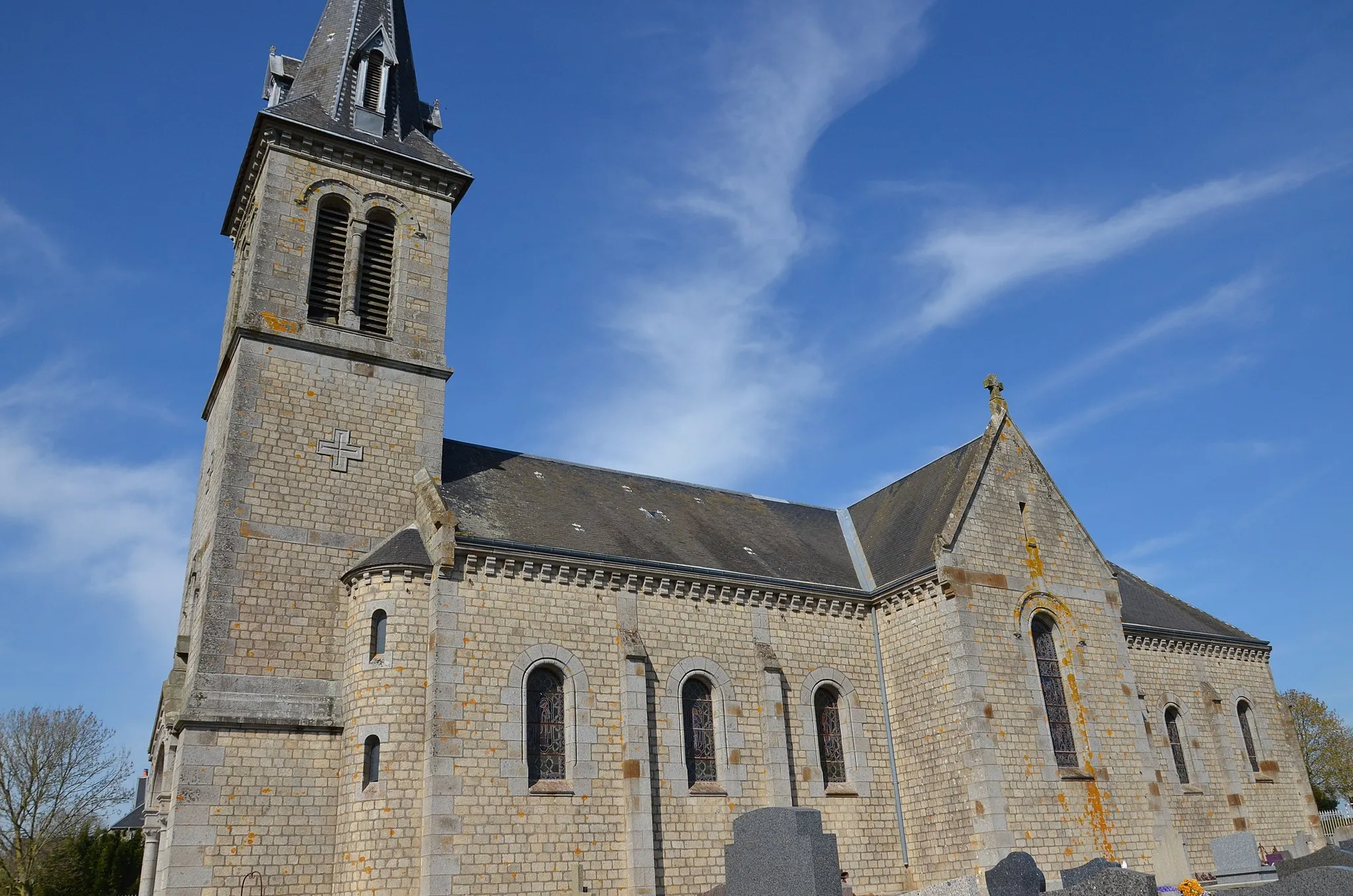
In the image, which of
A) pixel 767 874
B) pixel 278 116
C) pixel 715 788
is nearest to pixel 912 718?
pixel 715 788

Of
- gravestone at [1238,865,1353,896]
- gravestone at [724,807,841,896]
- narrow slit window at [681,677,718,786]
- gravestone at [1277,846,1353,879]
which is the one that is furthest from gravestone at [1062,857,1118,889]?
narrow slit window at [681,677,718,786]

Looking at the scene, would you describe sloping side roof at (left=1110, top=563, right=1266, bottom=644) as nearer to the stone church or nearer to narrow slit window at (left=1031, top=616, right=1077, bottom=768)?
the stone church

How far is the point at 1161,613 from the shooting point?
29656mm

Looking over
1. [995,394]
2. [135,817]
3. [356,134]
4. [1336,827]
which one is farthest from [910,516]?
[135,817]

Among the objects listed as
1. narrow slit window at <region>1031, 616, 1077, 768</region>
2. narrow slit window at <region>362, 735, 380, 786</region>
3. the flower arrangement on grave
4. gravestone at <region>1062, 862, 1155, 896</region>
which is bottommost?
the flower arrangement on grave

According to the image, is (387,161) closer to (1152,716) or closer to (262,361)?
(262,361)

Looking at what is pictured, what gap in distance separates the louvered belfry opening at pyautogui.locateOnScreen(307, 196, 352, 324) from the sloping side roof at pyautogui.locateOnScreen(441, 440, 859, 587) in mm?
4284

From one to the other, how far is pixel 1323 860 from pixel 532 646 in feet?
44.7

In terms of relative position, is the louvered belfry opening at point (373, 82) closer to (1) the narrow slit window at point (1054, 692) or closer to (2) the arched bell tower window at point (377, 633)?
(2) the arched bell tower window at point (377, 633)

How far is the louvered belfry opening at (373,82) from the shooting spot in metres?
25.0

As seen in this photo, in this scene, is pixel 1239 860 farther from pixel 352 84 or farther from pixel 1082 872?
pixel 352 84

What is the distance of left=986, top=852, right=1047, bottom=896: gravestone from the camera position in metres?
15.8

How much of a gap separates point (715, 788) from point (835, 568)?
7574 millimetres

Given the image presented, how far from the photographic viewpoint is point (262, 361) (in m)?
21.0
